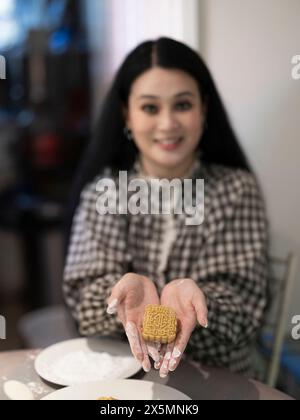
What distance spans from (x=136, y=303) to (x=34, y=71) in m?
1.66

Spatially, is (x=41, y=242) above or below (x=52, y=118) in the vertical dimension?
below

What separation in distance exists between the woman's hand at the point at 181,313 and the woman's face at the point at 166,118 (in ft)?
0.77

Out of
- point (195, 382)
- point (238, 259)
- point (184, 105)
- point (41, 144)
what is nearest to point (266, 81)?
point (184, 105)

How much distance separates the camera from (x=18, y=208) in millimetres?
2227

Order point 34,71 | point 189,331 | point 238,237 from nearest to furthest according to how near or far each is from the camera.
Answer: point 189,331, point 238,237, point 34,71

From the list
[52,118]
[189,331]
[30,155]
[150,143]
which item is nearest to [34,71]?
[52,118]

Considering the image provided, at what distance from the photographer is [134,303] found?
0.74 m

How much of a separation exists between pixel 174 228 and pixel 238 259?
0.45 ft

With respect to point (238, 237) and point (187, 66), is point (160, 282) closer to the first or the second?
point (238, 237)

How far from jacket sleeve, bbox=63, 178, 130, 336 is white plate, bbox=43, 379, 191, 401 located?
0.49 ft

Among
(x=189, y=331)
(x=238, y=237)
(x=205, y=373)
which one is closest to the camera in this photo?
(x=189, y=331)

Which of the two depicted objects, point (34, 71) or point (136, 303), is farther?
point (34, 71)

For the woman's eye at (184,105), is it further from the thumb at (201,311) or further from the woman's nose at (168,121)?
the thumb at (201,311)

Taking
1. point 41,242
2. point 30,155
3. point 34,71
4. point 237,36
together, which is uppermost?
point 34,71
